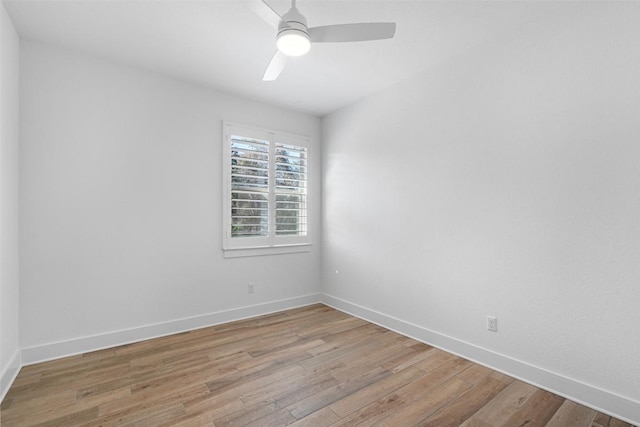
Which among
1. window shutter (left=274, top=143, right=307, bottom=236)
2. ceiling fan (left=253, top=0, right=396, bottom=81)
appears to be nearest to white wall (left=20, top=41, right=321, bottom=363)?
window shutter (left=274, top=143, right=307, bottom=236)

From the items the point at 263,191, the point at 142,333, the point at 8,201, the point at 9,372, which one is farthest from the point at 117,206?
the point at 263,191

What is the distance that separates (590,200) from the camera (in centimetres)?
204

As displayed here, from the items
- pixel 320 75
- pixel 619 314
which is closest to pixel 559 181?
pixel 619 314

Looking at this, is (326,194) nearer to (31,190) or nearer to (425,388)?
(425,388)

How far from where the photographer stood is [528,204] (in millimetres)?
2342

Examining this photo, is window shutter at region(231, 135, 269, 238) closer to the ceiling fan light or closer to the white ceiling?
the white ceiling

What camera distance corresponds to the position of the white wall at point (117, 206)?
2627mm

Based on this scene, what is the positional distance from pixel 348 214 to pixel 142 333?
2694 millimetres

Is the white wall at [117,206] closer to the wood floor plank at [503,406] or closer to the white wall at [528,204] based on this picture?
the white wall at [528,204]

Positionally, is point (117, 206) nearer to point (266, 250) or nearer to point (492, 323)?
point (266, 250)

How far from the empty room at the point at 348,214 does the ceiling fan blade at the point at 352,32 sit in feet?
0.05

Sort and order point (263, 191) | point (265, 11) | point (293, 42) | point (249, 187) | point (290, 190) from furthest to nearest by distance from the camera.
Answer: point (290, 190) → point (263, 191) → point (249, 187) → point (293, 42) → point (265, 11)

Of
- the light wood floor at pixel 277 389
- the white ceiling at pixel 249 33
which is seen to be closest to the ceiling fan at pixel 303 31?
the white ceiling at pixel 249 33

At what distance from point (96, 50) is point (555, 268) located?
4241 millimetres
